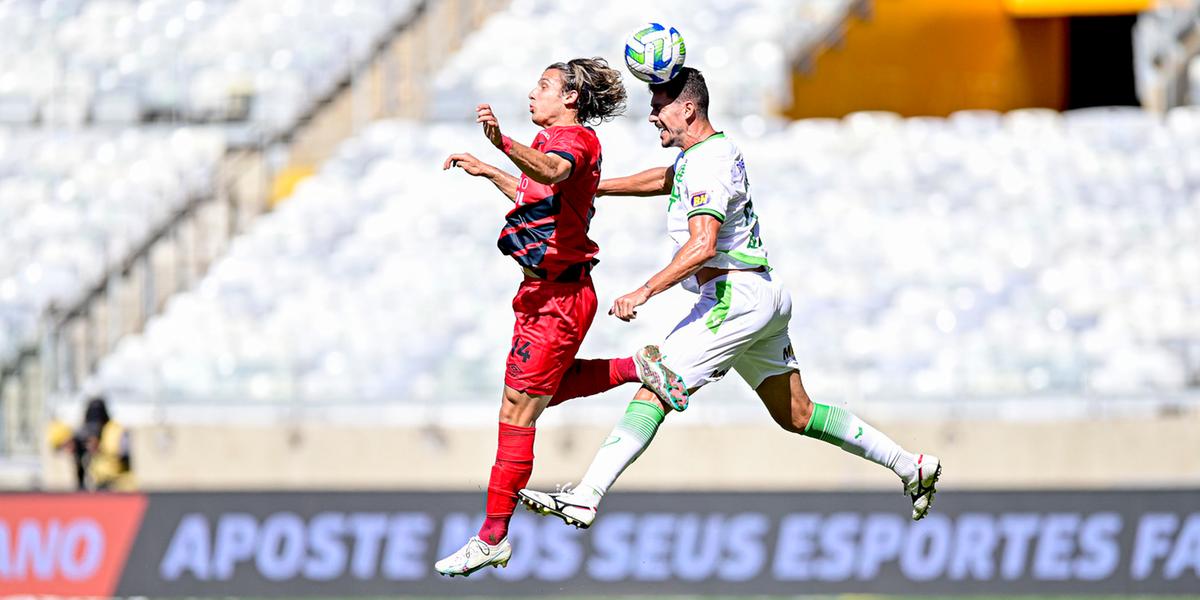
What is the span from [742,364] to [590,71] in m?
1.14

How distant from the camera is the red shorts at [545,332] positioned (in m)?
6.31

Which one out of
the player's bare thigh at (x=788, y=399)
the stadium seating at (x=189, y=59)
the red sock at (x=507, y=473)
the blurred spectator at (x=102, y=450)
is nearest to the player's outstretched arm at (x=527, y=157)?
the red sock at (x=507, y=473)

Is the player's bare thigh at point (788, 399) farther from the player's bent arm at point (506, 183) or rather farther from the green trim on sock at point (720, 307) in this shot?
the player's bent arm at point (506, 183)

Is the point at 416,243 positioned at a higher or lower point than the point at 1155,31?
lower

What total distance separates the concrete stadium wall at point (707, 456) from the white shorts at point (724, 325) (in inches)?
261

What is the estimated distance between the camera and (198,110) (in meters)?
17.6

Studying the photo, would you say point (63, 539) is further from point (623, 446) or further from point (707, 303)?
point (707, 303)

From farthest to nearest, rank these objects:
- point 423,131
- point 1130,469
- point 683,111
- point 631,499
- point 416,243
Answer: point 423,131 < point 416,243 < point 1130,469 < point 631,499 < point 683,111

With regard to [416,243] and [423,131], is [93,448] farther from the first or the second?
[423,131]

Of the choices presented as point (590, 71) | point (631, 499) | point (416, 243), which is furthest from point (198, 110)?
point (590, 71)

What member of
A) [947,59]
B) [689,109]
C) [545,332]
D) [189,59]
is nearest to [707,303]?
[545,332]

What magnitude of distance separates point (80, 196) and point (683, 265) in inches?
471

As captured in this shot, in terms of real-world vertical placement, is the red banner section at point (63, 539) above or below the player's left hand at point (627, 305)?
below

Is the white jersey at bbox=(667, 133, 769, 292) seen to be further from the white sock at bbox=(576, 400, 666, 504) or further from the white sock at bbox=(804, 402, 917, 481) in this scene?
the white sock at bbox=(804, 402, 917, 481)
